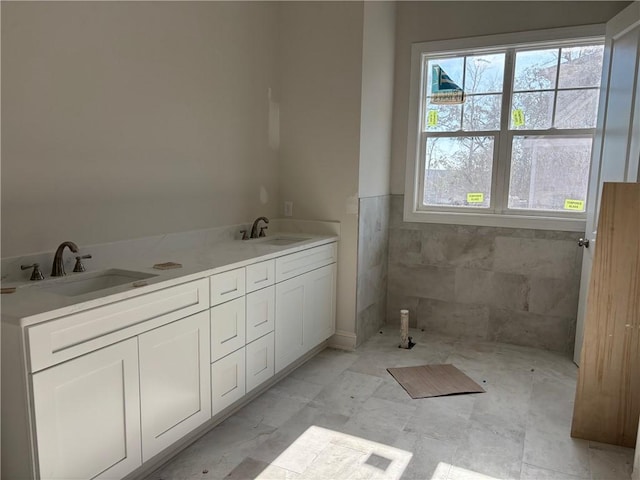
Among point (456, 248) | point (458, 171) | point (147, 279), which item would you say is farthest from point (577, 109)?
point (147, 279)

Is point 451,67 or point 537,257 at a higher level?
point 451,67

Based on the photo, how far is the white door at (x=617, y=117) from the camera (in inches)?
113

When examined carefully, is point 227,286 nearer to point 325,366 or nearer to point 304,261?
point 304,261

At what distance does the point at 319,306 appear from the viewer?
3514mm

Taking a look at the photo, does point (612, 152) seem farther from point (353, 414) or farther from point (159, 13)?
point (159, 13)

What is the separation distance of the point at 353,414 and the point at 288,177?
1.97 m

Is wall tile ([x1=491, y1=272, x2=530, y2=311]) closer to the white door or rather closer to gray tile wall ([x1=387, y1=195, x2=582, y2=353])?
gray tile wall ([x1=387, y1=195, x2=582, y2=353])

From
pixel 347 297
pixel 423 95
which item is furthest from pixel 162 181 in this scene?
pixel 423 95

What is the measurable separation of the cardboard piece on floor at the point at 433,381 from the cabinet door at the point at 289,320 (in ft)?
2.43

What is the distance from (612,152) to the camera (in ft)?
10.3

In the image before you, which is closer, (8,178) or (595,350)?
(8,178)

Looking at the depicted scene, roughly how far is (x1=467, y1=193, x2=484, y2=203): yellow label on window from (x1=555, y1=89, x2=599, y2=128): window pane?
0.80 meters

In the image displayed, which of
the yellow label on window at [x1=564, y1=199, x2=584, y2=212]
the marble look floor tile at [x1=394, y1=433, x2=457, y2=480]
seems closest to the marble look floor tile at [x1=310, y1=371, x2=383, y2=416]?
the marble look floor tile at [x1=394, y1=433, x2=457, y2=480]

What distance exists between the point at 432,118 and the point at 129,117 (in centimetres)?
261
